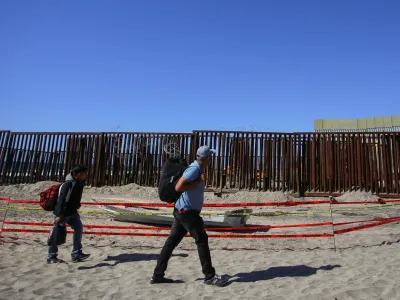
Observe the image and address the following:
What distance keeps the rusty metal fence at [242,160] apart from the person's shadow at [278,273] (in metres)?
7.91

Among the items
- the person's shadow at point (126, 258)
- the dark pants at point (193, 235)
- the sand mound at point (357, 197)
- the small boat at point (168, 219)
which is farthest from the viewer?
the sand mound at point (357, 197)

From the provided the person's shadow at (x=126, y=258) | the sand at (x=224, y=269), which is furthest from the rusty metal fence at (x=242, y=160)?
the person's shadow at (x=126, y=258)

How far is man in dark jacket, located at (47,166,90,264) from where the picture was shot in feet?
15.5

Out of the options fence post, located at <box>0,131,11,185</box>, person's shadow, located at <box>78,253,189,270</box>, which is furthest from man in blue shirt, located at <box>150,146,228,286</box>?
fence post, located at <box>0,131,11,185</box>

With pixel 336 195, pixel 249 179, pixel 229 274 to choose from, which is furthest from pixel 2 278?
pixel 336 195

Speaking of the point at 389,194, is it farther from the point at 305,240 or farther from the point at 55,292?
the point at 55,292

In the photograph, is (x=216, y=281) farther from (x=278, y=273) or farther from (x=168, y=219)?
(x=168, y=219)

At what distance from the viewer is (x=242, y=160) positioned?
41.9ft

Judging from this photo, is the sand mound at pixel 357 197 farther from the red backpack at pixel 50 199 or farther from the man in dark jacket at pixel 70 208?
the red backpack at pixel 50 199

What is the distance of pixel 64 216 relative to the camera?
476cm

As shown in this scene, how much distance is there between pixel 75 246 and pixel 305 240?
4463mm

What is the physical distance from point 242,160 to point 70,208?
875 centimetres

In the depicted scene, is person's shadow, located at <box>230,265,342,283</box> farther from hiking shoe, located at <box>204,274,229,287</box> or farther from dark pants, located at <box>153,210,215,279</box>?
dark pants, located at <box>153,210,215,279</box>

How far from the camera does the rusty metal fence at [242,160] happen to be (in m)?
11.9
